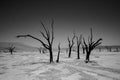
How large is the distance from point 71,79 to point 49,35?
1024 cm

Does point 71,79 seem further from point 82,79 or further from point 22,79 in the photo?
point 22,79

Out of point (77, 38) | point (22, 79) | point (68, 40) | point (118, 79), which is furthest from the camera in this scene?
point (68, 40)

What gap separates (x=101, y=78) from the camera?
26.3 feet

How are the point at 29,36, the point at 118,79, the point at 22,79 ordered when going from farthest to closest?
the point at 29,36 → the point at 22,79 → the point at 118,79

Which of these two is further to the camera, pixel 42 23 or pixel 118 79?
pixel 42 23

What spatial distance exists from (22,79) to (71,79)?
3.74 metres

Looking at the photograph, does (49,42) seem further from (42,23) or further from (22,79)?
(22,79)

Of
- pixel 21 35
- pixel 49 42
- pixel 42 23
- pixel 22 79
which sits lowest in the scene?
pixel 22 79

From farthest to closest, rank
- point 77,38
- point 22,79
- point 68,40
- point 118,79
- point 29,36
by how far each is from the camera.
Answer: point 68,40, point 77,38, point 29,36, point 22,79, point 118,79

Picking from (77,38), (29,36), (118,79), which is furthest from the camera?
(77,38)

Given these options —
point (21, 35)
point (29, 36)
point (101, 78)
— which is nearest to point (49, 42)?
point (29, 36)

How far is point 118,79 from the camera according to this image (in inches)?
301

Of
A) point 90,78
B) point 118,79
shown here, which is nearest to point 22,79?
point 90,78

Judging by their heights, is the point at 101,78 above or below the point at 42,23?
below
